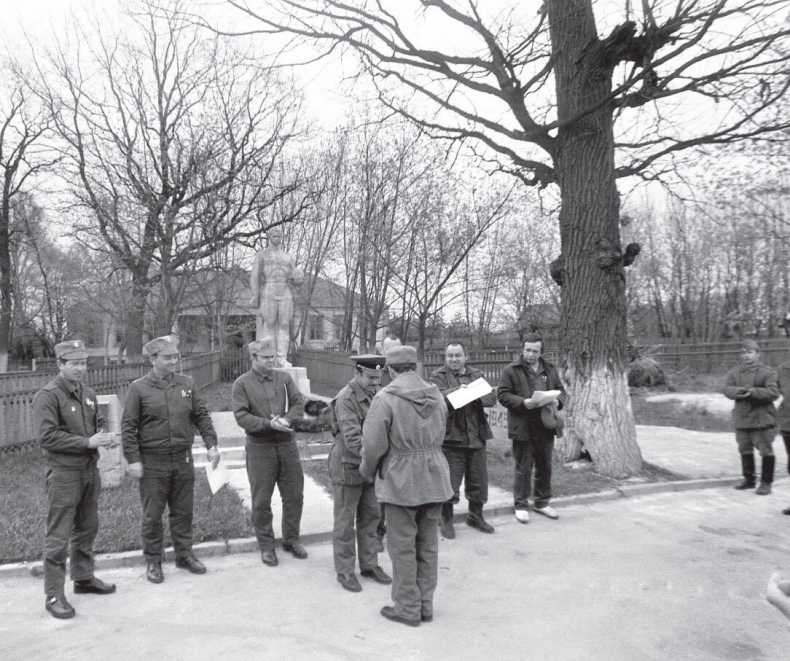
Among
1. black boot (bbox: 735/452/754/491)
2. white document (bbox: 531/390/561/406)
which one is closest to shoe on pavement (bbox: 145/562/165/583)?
white document (bbox: 531/390/561/406)

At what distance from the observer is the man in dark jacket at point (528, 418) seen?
639 centimetres

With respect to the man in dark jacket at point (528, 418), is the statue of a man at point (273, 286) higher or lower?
higher

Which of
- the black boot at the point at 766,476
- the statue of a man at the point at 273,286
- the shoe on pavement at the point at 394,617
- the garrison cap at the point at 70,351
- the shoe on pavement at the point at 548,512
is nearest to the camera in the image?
the shoe on pavement at the point at 394,617

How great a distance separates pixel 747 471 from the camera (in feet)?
25.5

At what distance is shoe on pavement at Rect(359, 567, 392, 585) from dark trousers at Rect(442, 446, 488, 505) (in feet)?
4.67

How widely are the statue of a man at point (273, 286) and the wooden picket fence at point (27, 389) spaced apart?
2.77m

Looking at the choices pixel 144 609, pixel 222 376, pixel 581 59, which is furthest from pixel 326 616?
pixel 222 376

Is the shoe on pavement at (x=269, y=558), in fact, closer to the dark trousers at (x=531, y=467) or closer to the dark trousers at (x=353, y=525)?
the dark trousers at (x=353, y=525)

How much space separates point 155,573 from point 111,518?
1.48 metres

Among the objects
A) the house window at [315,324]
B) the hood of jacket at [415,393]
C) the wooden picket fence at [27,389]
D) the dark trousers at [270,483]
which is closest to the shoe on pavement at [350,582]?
A: the dark trousers at [270,483]

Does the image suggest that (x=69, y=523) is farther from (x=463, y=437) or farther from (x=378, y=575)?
(x=463, y=437)

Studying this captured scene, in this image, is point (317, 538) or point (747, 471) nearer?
point (317, 538)

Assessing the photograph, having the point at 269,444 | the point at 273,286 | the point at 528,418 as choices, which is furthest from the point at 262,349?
the point at 273,286

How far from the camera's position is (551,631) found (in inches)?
154
